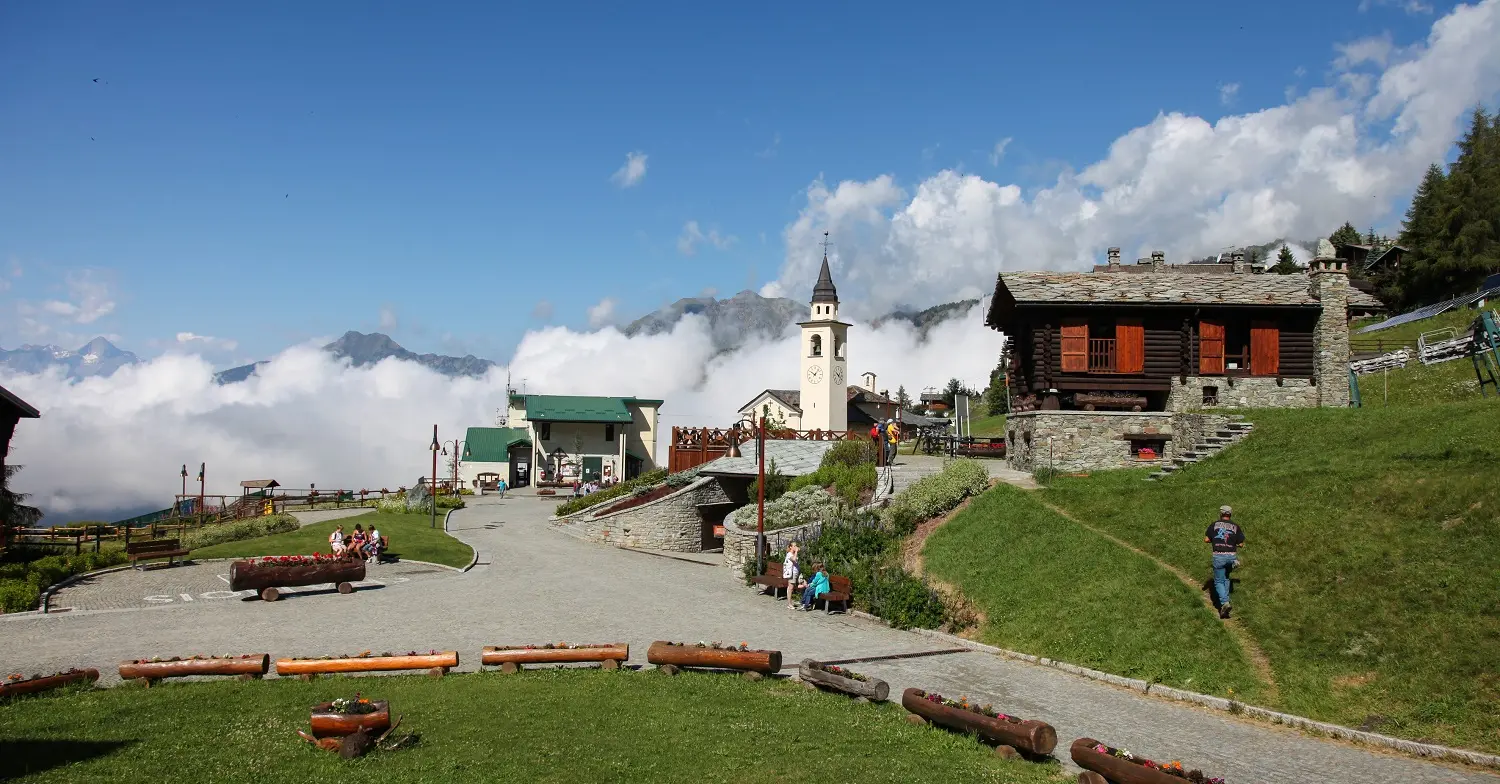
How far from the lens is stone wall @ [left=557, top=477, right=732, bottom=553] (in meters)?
39.2

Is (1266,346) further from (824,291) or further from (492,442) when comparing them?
(492,442)

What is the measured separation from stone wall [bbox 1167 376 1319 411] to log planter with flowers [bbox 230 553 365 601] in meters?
28.2

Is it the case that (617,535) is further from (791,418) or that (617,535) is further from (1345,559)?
(791,418)

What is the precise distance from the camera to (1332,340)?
3259 cm

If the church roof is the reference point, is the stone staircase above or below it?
below

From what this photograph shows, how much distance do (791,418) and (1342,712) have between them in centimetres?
6485

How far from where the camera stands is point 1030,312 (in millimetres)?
33562

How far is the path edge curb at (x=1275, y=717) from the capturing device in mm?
11664

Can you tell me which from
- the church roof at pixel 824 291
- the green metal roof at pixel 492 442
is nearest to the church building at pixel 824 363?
the church roof at pixel 824 291

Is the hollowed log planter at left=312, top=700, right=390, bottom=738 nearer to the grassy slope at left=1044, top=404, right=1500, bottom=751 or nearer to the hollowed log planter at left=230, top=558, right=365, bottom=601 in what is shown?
the grassy slope at left=1044, top=404, right=1500, bottom=751

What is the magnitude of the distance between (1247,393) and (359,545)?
31.9 metres

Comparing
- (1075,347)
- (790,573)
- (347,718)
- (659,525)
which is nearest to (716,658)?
(347,718)

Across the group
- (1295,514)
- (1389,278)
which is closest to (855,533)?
(1295,514)

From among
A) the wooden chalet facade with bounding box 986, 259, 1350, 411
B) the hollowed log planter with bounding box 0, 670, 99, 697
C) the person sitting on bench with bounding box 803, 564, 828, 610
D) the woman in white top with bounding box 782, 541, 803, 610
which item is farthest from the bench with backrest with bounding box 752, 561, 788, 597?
the hollowed log planter with bounding box 0, 670, 99, 697
